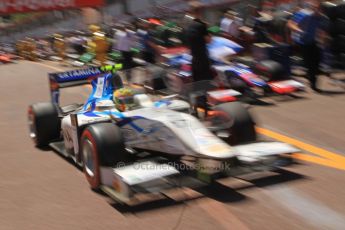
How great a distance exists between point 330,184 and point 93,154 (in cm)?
246

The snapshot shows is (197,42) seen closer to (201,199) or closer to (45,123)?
(45,123)

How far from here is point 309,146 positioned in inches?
281

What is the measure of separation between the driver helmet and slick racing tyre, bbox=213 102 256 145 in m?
1.13

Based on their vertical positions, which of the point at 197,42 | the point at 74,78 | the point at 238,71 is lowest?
the point at 238,71

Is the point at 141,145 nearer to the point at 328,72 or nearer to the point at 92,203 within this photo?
the point at 92,203

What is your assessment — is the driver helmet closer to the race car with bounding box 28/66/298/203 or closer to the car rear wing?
the race car with bounding box 28/66/298/203

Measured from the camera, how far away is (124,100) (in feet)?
21.5

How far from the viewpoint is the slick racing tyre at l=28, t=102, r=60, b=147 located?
768 cm

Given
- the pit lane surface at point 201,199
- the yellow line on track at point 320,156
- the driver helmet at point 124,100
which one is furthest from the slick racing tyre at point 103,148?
the yellow line on track at point 320,156

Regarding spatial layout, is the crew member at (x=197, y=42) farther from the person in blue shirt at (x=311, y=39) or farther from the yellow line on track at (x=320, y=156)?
the person in blue shirt at (x=311, y=39)

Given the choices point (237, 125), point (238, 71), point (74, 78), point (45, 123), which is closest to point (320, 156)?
point (237, 125)

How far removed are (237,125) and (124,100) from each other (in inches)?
55.2

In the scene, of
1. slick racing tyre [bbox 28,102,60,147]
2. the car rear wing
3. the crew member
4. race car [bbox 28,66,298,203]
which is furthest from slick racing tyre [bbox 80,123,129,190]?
the crew member

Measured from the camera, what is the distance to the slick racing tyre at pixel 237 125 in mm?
6152
